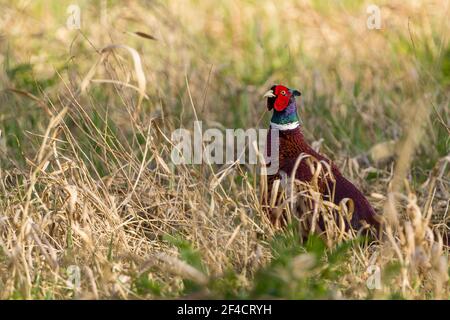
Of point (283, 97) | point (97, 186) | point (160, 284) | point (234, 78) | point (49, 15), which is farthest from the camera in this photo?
point (49, 15)

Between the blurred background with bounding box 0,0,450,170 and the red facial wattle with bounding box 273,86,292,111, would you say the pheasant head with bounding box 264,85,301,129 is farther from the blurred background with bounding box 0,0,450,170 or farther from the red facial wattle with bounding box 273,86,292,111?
the blurred background with bounding box 0,0,450,170

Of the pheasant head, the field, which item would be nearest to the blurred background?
the field

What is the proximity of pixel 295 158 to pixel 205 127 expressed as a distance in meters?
1.07

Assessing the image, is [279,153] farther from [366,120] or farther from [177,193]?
[366,120]

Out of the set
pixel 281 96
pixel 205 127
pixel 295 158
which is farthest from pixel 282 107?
pixel 205 127

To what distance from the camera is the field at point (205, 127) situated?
9.52 ft

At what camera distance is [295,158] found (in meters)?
3.89

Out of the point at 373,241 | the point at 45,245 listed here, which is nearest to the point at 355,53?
the point at 373,241

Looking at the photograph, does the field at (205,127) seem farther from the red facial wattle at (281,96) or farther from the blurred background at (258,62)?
the red facial wattle at (281,96)

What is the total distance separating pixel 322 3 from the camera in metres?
6.62

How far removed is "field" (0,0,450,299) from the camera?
2900mm

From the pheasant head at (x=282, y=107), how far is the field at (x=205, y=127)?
122 millimetres

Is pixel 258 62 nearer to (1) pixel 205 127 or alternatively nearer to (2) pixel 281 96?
(1) pixel 205 127

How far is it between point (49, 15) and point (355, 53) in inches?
82.1
